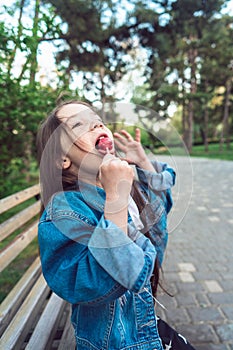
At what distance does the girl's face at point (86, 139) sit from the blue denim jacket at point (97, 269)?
11 centimetres

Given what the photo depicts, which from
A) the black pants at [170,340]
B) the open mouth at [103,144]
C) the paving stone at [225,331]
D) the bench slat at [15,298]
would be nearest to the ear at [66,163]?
the open mouth at [103,144]

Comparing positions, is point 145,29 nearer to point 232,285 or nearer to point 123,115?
point 232,285

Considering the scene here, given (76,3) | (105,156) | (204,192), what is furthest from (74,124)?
(204,192)

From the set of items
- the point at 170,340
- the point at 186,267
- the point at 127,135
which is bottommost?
the point at 186,267

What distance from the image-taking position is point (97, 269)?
3.05 feet

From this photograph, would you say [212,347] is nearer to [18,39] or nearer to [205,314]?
[205,314]

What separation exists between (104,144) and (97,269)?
0.42 m

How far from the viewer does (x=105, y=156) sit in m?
1.06

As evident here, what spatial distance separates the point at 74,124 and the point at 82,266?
0.47 meters

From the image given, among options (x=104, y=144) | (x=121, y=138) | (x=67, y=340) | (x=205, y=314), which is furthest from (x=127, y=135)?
(x=205, y=314)

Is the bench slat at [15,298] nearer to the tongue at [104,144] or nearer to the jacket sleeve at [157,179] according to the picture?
the jacket sleeve at [157,179]

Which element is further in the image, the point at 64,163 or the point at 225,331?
the point at 225,331

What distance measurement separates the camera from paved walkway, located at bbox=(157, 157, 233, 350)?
157 centimetres

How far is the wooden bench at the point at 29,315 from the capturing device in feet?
5.44
